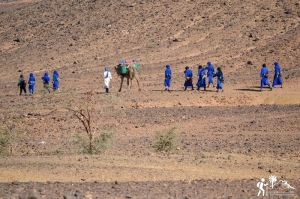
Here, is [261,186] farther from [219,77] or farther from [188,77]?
[188,77]

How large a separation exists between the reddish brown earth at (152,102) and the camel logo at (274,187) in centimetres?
6

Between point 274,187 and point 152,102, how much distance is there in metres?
14.1

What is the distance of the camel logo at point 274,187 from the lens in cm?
1264

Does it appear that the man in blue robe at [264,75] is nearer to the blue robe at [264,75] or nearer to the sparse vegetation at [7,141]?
the blue robe at [264,75]

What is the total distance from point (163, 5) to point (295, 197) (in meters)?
35.4

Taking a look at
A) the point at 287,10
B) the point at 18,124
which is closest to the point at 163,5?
the point at 287,10

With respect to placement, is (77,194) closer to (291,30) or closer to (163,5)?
(291,30)

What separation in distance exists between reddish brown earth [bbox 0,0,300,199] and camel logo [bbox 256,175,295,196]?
0.06 m

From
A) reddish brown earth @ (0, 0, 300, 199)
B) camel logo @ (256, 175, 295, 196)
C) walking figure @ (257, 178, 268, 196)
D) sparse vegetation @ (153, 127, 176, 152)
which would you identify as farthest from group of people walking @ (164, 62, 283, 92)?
walking figure @ (257, 178, 268, 196)

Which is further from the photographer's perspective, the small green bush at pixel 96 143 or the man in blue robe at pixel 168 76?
A: the man in blue robe at pixel 168 76

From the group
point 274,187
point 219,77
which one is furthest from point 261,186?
point 219,77

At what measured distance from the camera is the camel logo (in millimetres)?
12641

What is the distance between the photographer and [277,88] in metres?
29.9

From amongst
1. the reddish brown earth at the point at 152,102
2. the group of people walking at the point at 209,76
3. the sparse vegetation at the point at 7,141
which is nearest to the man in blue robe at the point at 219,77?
the group of people walking at the point at 209,76
